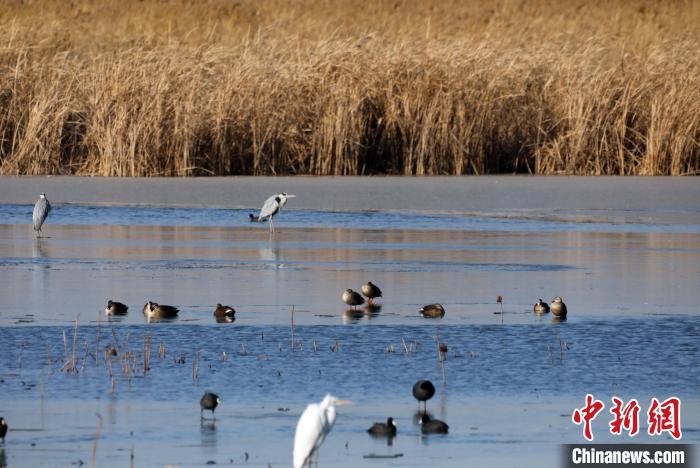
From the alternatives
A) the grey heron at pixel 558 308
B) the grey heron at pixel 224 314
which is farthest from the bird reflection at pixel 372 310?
the grey heron at pixel 558 308

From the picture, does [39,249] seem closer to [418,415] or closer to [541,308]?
[541,308]

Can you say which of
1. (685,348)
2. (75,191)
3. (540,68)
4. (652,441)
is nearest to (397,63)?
(540,68)

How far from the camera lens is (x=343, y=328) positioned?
934cm

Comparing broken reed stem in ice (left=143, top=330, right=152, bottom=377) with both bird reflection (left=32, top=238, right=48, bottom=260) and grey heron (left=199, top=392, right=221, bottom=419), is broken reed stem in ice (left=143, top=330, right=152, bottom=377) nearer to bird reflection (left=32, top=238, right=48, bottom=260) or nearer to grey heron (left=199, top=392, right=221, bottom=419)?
grey heron (left=199, top=392, right=221, bottom=419)

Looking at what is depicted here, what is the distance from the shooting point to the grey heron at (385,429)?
6.32 meters

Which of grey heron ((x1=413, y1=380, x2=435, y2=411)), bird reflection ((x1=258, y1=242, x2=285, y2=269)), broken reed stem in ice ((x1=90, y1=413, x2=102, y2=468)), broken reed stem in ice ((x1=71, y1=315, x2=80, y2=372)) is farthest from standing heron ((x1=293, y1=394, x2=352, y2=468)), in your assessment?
bird reflection ((x1=258, y1=242, x2=285, y2=269))

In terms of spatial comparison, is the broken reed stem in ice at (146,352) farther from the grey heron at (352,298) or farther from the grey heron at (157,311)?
the grey heron at (352,298)

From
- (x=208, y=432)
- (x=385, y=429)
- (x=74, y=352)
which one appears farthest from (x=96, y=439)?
(x=74, y=352)

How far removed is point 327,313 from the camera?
998 cm

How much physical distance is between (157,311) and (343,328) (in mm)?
1211

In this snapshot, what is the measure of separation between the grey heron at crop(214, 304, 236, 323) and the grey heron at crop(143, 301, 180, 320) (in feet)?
0.94

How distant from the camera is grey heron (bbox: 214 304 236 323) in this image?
9509 mm

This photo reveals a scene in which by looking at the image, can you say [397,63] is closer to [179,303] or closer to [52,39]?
[52,39]

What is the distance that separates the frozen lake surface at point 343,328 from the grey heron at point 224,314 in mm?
75
